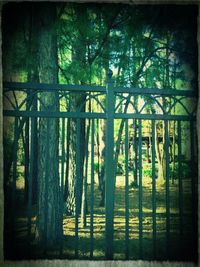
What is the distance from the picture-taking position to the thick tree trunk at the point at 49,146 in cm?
280

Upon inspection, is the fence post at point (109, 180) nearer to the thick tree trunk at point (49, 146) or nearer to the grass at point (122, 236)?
the grass at point (122, 236)

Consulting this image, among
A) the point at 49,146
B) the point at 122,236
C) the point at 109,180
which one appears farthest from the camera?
the point at 122,236

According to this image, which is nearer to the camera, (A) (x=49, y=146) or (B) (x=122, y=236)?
(A) (x=49, y=146)

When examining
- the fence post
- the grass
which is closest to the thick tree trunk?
the grass

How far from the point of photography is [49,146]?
2.90 metres

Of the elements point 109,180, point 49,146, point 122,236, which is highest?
point 49,146

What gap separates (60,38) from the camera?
3.66m

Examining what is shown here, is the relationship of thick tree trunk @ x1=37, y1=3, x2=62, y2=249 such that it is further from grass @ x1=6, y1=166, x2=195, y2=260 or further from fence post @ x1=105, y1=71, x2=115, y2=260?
fence post @ x1=105, y1=71, x2=115, y2=260

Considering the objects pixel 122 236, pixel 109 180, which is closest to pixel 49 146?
pixel 109 180

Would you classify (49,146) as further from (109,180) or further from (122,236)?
(122,236)

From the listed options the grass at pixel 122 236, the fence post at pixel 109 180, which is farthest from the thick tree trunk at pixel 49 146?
the fence post at pixel 109 180

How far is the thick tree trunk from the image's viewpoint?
2.80 m

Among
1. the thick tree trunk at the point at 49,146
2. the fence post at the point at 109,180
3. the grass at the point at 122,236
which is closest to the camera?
the fence post at the point at 109,180

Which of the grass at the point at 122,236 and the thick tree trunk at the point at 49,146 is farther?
the thick tree trunk at the point at 49,146
